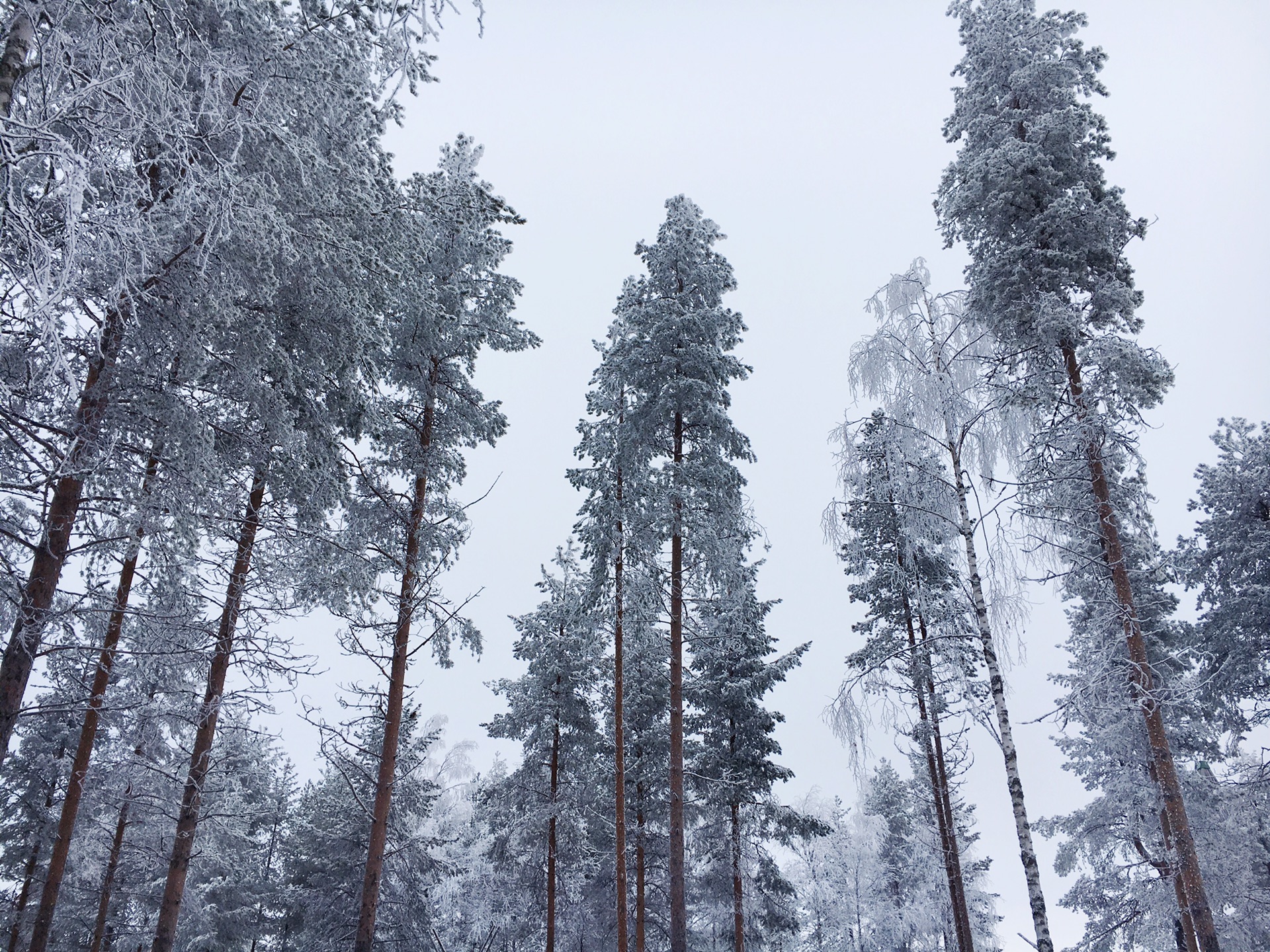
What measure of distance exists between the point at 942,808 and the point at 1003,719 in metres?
6.21

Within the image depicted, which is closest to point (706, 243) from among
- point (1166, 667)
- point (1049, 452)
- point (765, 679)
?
point (1049, 452)

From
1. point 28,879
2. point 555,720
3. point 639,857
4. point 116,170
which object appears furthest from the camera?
point 555,720

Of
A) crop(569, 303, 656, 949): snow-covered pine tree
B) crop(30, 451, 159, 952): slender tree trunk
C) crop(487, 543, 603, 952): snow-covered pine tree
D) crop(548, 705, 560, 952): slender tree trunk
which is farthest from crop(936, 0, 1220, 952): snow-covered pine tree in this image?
crop(548, 705, 560, 952): slender tree trunk

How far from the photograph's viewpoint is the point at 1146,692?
862cm

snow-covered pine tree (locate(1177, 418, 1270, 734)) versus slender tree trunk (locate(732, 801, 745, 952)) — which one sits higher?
snow-covered pine tree (locate(1177, 418, 1270, 734))

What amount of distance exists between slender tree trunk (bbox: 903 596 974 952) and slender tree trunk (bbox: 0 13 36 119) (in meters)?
13.5

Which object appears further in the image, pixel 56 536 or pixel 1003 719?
pixel 1003 719

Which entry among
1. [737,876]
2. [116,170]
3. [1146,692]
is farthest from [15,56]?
[737,876]

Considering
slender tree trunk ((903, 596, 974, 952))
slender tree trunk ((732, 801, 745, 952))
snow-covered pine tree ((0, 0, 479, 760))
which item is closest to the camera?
snow-covered pine tree ((0, 0, 479, 760))

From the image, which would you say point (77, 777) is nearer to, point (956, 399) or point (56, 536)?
point (56, 536)

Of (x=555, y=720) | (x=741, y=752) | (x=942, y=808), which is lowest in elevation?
(x=942, y=808)

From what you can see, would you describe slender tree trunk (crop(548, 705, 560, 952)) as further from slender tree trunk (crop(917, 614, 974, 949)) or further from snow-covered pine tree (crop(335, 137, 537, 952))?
slender tree trunk (crop(917, 614, 974, 949))

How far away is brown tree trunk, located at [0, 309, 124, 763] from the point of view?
5828mm

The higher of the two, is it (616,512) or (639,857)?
(616,512)
